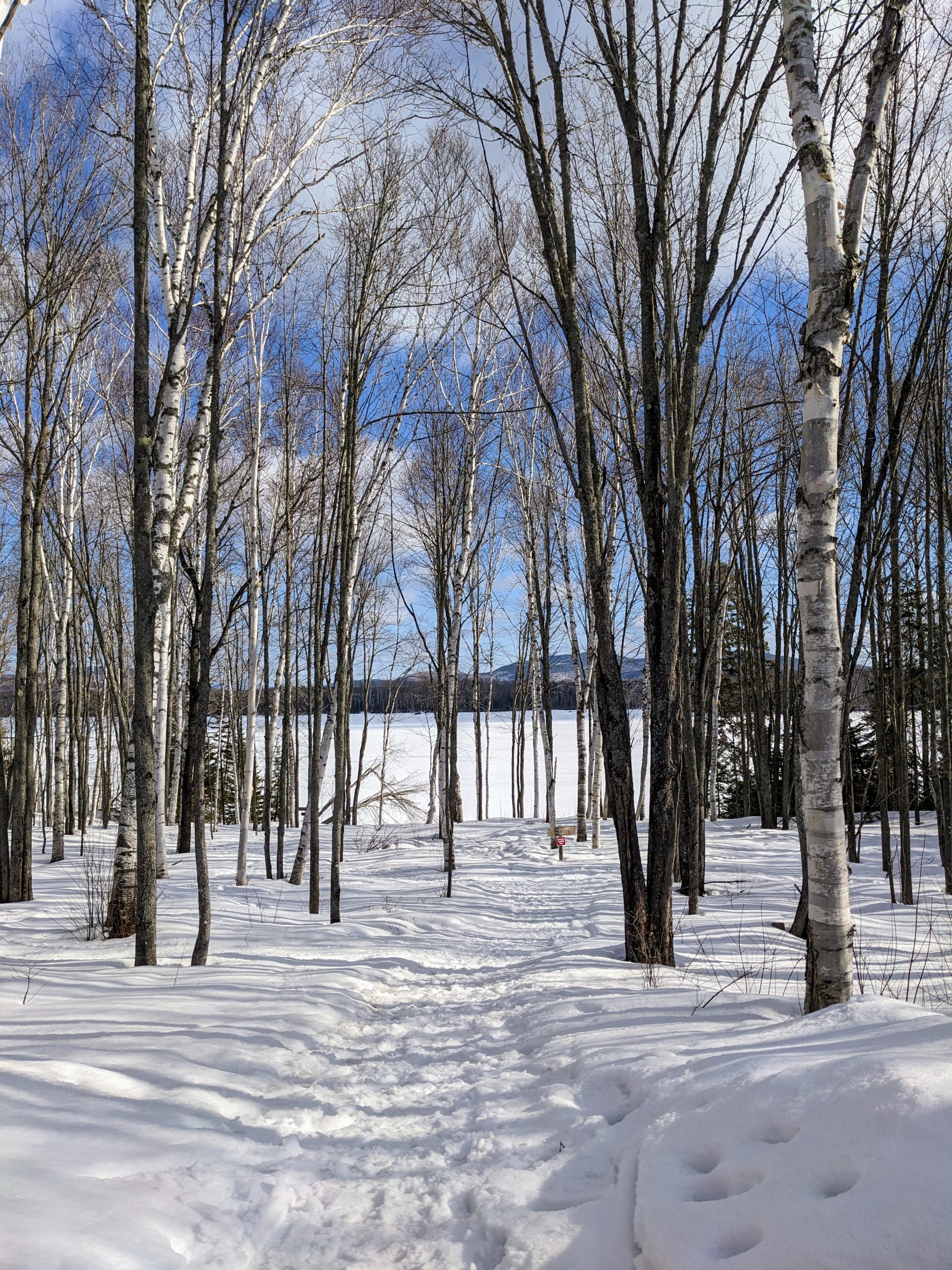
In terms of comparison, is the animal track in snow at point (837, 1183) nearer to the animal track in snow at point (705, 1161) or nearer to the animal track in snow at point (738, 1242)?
the animal track in snow at point (738, 1242)

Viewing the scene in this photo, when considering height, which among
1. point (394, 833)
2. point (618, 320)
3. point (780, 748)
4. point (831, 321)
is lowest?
point (394, 833)

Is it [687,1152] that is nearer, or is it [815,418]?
[687,1152]

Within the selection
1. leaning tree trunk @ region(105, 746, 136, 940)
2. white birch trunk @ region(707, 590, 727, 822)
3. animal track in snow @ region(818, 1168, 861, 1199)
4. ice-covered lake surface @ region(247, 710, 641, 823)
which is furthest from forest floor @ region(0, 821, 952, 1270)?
ice-covered lake surface @ region(247, 710, 641, 823)

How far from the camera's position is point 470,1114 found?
2.55m

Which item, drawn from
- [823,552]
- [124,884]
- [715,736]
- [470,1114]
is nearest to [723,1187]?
[470,1114]

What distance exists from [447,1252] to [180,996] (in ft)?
7.92

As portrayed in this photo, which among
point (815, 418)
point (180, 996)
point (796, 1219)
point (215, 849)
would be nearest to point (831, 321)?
point (815, 418)

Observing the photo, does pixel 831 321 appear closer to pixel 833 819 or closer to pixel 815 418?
pixel 815 418

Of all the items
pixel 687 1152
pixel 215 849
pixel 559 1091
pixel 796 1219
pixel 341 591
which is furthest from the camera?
pixel 215 849

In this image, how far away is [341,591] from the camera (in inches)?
253

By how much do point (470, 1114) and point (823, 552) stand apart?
2.71 metres

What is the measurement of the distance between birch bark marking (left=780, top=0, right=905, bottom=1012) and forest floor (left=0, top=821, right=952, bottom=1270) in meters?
0.49

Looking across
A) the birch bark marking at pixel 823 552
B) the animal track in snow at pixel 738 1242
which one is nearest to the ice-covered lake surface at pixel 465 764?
the birch bark marking at pixel 823 552

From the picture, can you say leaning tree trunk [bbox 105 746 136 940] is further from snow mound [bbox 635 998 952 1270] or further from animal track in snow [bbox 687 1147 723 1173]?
animal track in snow [bbox 687 1147 723 1173]
